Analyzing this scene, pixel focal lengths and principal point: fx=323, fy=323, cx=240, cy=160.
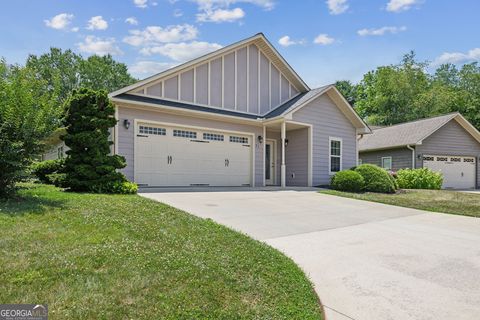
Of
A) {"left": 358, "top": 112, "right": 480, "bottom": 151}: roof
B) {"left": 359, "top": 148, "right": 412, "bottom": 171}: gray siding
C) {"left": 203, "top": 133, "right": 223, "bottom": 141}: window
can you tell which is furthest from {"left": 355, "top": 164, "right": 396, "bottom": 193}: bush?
{"left": 359, "top": 148, "right": 412, "bottom": 171}: gray siding

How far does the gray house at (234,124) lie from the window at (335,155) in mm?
49

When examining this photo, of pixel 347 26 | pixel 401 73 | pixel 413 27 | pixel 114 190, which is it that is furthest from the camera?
pixel 401 73

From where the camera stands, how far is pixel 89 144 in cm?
888

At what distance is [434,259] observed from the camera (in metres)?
4.80

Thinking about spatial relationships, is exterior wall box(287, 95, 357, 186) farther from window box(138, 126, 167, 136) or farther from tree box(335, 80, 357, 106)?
tree box(335, 80, 357, 106)

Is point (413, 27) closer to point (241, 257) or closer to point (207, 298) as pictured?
point (241, 257)

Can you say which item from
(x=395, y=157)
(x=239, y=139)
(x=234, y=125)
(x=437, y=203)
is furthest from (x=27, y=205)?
(x=395, y=157)

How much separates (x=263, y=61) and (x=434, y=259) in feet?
42.3

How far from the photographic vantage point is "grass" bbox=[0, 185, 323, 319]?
2.82 m

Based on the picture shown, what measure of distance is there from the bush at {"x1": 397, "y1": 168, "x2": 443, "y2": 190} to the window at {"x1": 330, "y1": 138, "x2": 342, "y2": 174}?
12.6 feet

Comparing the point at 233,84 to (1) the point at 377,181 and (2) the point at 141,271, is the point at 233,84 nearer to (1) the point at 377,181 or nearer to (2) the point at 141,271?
(1) the point at 377,181

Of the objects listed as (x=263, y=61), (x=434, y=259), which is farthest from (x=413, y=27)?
(x=434, y=259)

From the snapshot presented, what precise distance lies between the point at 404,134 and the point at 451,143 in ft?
9.82

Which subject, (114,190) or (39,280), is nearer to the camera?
(39,280)
